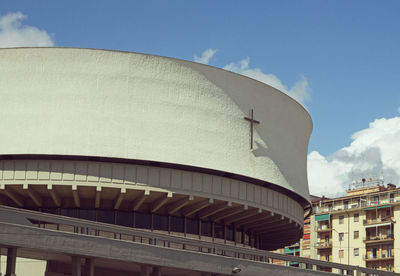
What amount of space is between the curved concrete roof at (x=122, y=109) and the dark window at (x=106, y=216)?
3.05 metres

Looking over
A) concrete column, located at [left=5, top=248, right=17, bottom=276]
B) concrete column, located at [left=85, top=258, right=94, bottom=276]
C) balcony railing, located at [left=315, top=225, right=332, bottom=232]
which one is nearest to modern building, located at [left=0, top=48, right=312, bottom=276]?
concrete column, located at [left=85, top=258, right=94, bottom=276]

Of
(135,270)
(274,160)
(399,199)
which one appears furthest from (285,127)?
(399,199)

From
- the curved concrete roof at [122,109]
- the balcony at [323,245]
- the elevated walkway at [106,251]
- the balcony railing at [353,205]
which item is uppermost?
the balcony railing at [353,205]

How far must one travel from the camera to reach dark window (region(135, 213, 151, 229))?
2675 centimetres

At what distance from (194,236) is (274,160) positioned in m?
4.51

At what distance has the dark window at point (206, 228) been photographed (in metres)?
28.3

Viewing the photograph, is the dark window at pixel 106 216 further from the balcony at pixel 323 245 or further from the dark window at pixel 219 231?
the balcony at pixel 323 245

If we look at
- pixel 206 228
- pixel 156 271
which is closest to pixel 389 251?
pixel 206 228

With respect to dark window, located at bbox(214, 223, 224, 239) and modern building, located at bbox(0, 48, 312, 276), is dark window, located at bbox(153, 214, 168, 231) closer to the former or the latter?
modern building, located at bbox(0, 48, 312, 276)

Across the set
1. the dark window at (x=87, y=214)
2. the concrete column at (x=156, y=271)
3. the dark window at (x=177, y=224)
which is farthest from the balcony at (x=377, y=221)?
the concrete column at (x=156, y=271)

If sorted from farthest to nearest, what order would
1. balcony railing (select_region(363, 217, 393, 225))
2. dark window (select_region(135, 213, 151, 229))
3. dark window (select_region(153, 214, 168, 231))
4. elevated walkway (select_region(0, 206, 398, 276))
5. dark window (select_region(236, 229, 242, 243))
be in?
balcony railing (select_region(363, 217, 393, 225)), dark window (select_region(236, 229, 242, 243)), dark window (select_region(153, 214, 168, 231)), dark window (select_region(135, 213, 151, 229)), elevated walkway (select_region(0, 206, 398, 276))

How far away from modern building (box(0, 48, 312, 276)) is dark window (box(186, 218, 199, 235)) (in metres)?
0.04

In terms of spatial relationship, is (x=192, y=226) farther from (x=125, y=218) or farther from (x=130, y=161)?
(x=130, y=161)

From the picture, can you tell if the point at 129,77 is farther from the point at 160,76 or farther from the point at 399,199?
the point at 399,199
